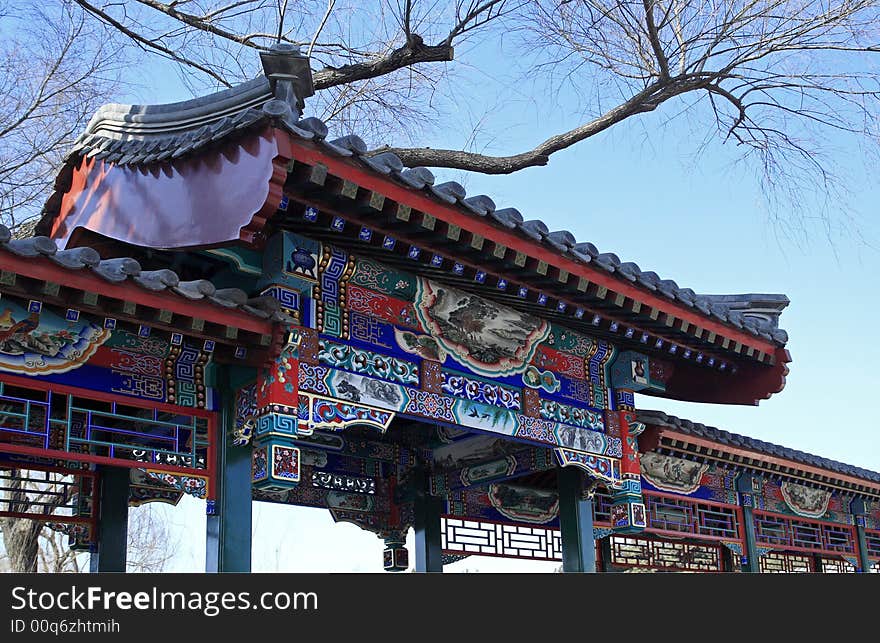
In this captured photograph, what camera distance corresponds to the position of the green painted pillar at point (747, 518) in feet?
34.0

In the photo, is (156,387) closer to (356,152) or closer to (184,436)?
(184,436)

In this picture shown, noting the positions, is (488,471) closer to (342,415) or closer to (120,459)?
(342,415)

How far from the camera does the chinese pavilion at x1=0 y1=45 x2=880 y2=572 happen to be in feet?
17.3

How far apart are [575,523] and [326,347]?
107 inches

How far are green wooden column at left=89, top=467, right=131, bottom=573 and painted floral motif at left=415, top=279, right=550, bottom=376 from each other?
2.19 metres

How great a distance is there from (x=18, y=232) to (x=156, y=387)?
5.12 m

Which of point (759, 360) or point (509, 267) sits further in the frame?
point (759, 360)

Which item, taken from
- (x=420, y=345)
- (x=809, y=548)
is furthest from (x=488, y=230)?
(x=809, y=548)

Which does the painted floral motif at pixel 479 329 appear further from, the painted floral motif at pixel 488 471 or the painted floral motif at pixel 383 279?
the painted floral motif at pixel 488 471
